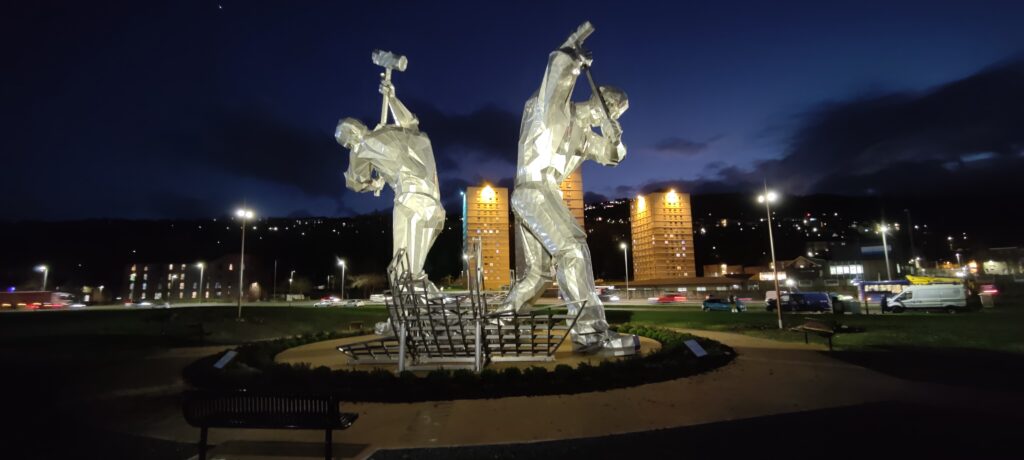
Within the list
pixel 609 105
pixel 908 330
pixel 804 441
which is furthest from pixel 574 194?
pixel 804 441

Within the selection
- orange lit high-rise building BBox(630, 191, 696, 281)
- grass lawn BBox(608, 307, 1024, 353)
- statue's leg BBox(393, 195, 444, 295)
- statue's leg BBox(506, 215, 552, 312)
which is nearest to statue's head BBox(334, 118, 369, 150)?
statue's leg BBox(393, 195, 444, 295)

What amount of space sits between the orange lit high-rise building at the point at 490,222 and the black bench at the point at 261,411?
3735 centimetres

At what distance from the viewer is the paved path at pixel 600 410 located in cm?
637

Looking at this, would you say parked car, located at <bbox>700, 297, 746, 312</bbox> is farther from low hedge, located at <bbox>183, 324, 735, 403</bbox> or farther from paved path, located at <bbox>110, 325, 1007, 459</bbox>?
low hedge, located at <bbox>183, 324, 735, 403</bbox>

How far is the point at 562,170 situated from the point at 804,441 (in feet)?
29.8

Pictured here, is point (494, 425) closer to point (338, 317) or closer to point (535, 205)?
point (535, 205)

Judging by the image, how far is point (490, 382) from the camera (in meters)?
8.62

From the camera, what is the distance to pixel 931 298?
2831cm

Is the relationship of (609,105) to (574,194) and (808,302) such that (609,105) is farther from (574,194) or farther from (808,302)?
(574,194)

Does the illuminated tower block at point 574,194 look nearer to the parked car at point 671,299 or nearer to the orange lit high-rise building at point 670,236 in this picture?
the parked car at point 671,299

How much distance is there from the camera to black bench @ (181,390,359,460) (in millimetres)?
5426

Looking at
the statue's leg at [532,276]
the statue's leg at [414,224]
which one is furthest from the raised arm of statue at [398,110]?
the statue's leg at [532,276]

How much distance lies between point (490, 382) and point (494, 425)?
6.07 feet

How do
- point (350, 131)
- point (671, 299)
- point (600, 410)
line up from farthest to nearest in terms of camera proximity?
point (671, 299) < point (350, 131) < point (600, 410)
